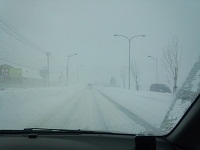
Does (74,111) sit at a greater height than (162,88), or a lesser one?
lesser

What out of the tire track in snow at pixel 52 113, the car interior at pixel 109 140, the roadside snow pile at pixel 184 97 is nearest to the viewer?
the car interior at pixel 109 140

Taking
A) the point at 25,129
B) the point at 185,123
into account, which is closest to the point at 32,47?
the point at 25,129

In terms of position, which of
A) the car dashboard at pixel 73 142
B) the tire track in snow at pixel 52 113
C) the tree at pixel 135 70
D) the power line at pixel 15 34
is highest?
the power line at pixel 15 34

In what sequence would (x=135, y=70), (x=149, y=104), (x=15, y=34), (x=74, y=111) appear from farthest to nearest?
1. (x=74, y=111)
2. (x=149, y=104)
3. (x=135, y=70)
4. (x=15, y=34)

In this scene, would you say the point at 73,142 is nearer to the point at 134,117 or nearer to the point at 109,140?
the point at 109,140

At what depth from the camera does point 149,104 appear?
6871 millimetres

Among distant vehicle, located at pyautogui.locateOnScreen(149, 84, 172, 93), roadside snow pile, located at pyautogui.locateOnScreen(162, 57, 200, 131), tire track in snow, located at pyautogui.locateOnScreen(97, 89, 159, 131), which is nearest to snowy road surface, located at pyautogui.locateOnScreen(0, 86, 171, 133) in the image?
tire track in snow, located at pyautogui.locateOnScreen(97, 89, 159, 131)

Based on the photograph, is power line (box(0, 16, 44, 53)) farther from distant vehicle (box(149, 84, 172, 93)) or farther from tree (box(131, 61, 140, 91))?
distant vehicle (box(149, 84, 172, 93))

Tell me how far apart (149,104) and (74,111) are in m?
1.61

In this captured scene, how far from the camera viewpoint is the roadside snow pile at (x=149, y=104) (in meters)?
5.80

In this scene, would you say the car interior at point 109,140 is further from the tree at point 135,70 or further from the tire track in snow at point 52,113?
the tree at point 135,70

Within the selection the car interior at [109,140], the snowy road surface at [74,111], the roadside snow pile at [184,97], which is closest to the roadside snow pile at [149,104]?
the snowy road surface at [74,111]

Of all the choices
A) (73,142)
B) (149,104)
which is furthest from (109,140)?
(149,104)

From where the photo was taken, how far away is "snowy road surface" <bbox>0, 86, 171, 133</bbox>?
18.7 ft
